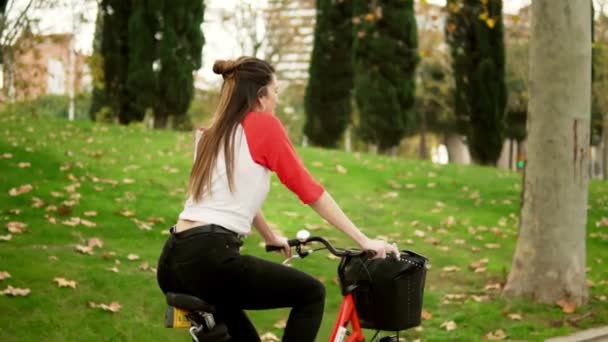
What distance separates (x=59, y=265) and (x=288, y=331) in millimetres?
5466

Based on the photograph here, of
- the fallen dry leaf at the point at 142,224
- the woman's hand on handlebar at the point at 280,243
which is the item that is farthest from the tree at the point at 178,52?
the woman's hand on handlebar at the point at 280,243

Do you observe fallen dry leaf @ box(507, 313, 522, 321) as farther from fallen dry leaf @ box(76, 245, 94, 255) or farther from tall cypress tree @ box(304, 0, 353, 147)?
tall cypress tree @ box(304, 0, 353, 147)

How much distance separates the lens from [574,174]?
321 inches

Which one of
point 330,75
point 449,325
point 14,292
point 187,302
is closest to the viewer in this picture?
point 187,302

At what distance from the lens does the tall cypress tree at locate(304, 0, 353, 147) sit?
28.7 meters

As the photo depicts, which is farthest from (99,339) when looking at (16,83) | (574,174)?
(16,83)

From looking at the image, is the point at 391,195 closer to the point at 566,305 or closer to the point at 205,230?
the point at 566,305

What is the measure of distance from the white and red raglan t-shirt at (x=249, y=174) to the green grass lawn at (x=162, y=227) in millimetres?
3649

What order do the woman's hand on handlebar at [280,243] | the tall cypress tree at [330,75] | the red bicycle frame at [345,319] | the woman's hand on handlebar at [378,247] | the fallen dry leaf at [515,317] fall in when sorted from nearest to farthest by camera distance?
1. the woman's hand on handlebar at [378,247]
2. the red bicycle frame at [345,319]
3. the woman's hand on handlebar at [280,243]
4. the fallen dry leaf at [515,317]
5. the tall cypress tree at [330,75]

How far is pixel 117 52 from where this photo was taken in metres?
26.0

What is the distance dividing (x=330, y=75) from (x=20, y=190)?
17.8 m

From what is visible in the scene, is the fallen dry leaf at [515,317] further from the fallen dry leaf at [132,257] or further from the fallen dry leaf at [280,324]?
the fallen dry leaf at [132,257]

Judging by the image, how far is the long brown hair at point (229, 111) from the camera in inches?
139

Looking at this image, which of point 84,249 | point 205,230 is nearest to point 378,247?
point 205,230
